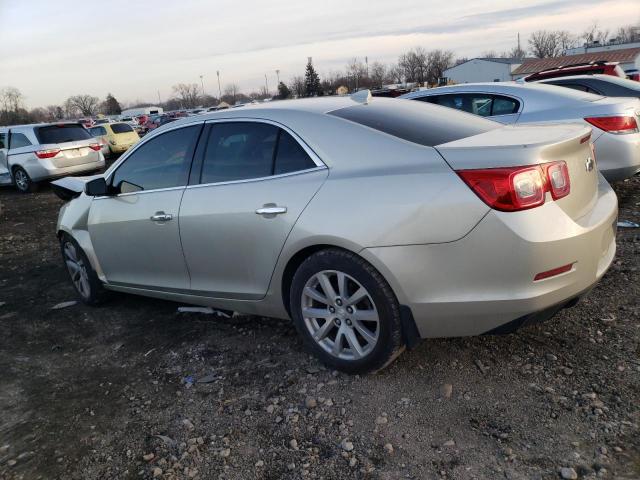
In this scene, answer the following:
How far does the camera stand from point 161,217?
3902mm

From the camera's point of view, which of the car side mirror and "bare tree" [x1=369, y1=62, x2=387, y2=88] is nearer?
the car side mirror

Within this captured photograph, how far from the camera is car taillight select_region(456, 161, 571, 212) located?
8.40 feet

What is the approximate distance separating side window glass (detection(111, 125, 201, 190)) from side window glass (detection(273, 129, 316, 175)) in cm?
83

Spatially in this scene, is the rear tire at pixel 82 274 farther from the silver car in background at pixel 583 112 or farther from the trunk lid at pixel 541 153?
the silver car in background at pixel 583 112

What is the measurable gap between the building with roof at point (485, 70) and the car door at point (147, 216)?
257 feet

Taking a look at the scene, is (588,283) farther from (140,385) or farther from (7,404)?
(7,404)

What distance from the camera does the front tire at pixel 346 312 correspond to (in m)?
2.89

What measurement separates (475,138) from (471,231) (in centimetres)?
72

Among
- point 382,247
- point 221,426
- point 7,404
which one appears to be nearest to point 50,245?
point 7,404

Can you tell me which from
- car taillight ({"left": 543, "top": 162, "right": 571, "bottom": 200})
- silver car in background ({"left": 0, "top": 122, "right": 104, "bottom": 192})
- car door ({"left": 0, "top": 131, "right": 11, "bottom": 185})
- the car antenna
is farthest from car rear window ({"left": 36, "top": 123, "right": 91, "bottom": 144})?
car taillight ({"left": 543, "top": 162, "right": 571, "bottom": 200})

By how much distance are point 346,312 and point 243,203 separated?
3.08ft

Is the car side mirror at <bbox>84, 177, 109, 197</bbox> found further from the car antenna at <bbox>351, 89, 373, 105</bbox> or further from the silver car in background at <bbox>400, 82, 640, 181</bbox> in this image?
the silver car in background at <bbox>400, 82, 640, 181</bbox>

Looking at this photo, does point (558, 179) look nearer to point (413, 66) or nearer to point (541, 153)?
point (541, 153)

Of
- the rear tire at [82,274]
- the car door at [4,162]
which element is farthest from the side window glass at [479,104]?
the car door at [4,162]
